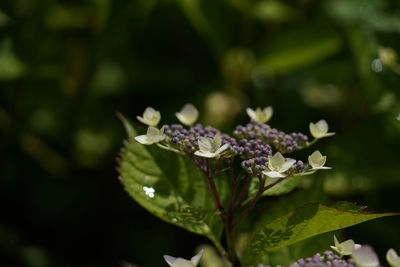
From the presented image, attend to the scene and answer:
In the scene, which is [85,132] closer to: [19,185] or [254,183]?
[19,185]

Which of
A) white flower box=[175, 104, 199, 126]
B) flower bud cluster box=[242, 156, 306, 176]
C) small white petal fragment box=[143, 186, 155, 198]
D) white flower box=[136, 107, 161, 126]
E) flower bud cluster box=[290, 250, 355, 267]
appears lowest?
flower bud cluster box=[290, 250, 355, 267]

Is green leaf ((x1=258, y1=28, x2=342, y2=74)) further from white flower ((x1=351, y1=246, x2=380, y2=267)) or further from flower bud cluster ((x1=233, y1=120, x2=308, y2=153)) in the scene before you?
white flower ((x1=351, y1=246, x2=380, y2=267))

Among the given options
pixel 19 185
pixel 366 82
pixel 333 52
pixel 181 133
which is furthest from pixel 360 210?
pixel 19 185

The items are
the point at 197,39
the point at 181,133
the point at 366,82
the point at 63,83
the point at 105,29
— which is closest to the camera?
the point at 181,133

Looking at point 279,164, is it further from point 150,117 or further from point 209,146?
point 150,117

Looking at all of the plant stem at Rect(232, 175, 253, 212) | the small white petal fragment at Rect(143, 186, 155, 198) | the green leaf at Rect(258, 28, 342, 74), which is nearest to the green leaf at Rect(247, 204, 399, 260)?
the plant stem at Rect(232, 175, 253, 212)

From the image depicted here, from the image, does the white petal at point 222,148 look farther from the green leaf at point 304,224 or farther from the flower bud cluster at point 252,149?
the green leaf at point 304,224
